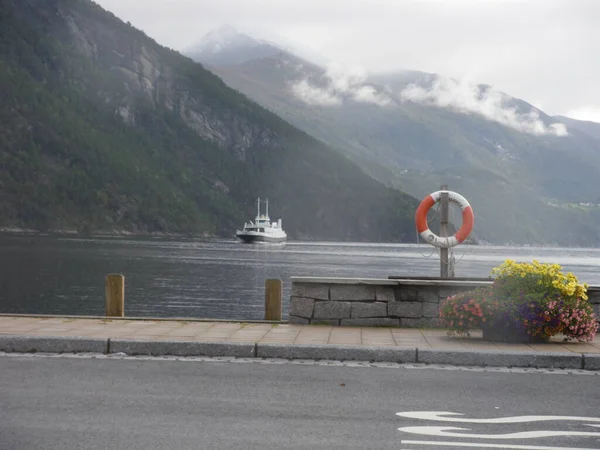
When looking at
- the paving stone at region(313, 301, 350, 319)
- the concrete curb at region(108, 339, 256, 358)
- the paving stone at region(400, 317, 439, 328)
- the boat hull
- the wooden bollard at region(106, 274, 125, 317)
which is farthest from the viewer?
the boat hull

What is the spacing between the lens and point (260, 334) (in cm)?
1285

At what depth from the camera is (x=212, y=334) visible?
1266cm

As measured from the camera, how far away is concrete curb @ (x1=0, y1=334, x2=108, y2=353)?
11.5 metres

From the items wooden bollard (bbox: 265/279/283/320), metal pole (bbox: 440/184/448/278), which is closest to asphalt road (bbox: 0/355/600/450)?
wooden bollard (bbox: 265/279/283/320)

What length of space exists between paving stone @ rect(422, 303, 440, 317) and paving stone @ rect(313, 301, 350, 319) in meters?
1.29

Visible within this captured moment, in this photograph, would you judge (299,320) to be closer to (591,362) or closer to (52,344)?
(52,344)

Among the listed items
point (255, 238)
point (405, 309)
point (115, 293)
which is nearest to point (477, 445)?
point (405, 309)

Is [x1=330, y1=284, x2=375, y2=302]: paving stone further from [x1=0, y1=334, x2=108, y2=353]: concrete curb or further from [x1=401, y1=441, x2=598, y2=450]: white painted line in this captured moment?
[x1=401, y1=441, x2=598, y2=450]: white painted line

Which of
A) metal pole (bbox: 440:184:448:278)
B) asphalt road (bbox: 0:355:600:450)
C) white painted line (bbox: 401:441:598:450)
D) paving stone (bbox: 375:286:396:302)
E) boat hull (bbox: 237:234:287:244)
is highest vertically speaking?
metal pole (bbox: 440:184:448:278)

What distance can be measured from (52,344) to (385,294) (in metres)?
5.53

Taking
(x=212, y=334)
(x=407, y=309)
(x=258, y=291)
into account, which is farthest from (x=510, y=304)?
(x=258, y=291)

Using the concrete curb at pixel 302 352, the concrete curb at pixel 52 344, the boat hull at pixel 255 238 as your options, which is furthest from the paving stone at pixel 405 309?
the boat hull at pixel 255 238

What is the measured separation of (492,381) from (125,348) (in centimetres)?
487

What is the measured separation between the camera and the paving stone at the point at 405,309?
559 inches
